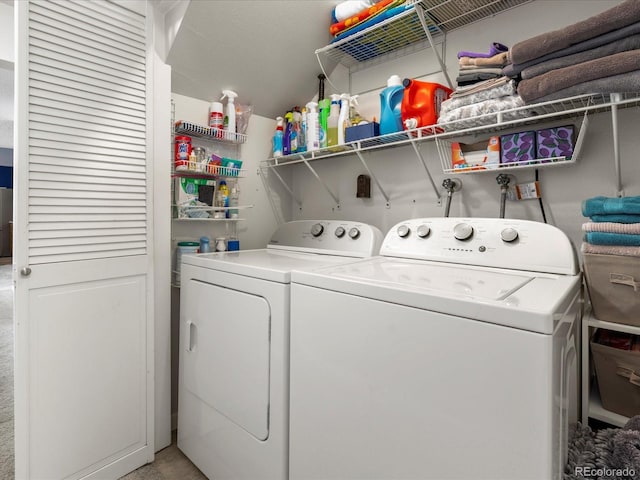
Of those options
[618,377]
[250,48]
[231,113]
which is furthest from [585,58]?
[231,113]

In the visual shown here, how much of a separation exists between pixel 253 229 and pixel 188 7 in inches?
52.5

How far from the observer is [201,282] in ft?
5.77

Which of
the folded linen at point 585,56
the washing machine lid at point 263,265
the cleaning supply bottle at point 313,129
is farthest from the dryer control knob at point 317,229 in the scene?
the folded linen at point 585,56

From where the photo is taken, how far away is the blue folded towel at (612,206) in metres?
1.13

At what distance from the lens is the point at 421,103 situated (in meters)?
1.72

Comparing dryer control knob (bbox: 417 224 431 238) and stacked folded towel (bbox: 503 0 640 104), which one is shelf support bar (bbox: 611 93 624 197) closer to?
stacked folded towel (bbox: 503 0 640 104)

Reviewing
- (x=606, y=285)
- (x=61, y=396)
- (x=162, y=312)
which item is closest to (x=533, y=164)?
(x=606, y=285)

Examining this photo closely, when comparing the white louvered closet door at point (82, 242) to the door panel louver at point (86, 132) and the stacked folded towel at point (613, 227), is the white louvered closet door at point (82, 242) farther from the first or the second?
the stacked folded towel at point (613, 227)

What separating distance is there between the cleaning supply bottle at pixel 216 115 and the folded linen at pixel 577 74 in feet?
5.30

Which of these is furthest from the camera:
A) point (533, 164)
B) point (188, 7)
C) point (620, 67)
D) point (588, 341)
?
point (188, 7)

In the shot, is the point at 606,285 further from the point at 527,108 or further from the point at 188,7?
the point at 188,7

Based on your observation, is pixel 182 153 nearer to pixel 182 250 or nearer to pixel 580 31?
pixel 182 250

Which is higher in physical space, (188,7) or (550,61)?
(188,7)

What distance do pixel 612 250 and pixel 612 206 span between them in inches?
5.7
